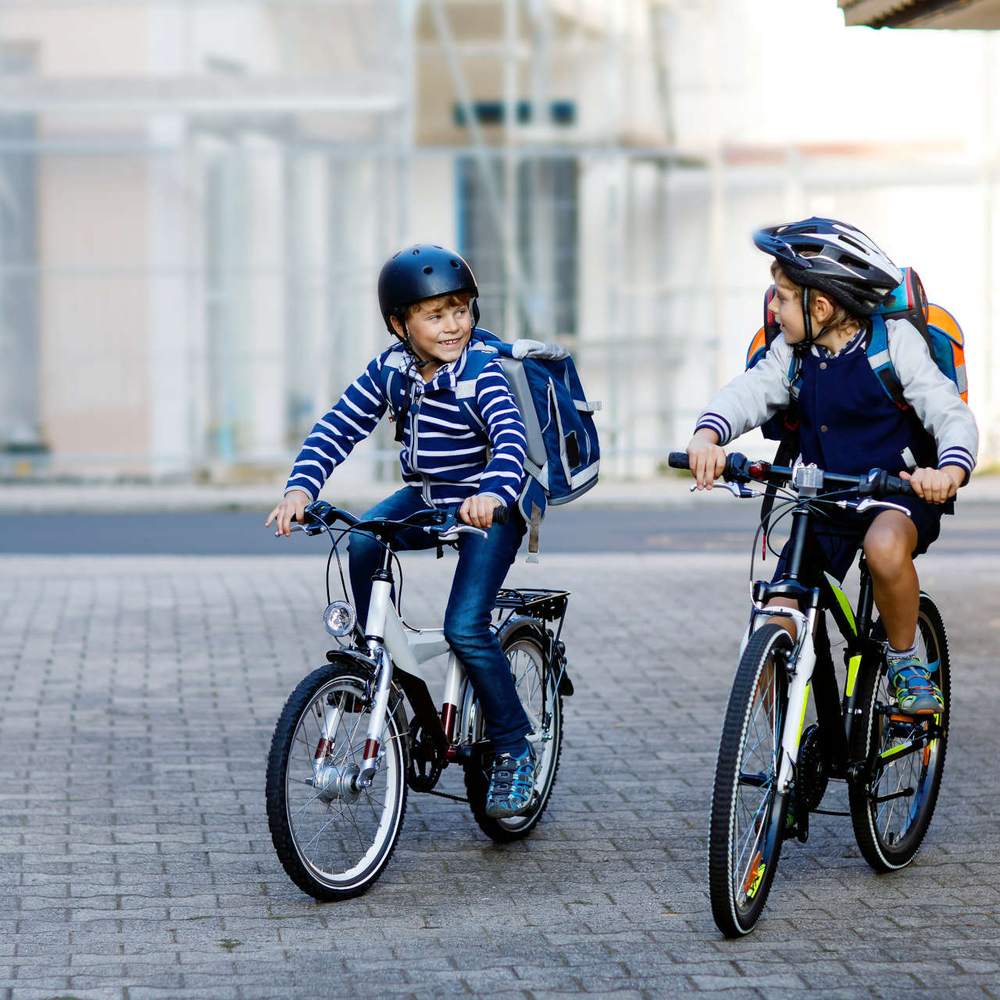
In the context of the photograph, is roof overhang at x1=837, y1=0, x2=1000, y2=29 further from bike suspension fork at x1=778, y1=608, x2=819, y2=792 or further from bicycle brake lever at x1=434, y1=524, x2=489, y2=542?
bike suspension fork at x1=778, y1=608, x2=819, y2=792

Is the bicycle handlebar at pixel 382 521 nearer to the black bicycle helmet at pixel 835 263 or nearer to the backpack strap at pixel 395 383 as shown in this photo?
the backpack strap at pixel 395 383

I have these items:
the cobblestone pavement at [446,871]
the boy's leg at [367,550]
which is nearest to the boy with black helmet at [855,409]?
the cobblestone pavement at [446,871]

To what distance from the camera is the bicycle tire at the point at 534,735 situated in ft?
17.4

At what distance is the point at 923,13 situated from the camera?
9.27m

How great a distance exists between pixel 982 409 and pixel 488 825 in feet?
56.2

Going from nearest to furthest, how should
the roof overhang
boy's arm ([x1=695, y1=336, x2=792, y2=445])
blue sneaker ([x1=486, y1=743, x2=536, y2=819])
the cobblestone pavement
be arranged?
the cobblestone pavement → boy's arm ([x1=695, y1=336, x2=792, y2=445]) → blue sneaker ([x1=486, y1=743, x2=536, y2=819]) → the roof overhang

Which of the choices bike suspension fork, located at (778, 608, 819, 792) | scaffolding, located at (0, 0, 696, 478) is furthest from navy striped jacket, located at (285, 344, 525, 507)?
scaffolding, located at (0, 0, 696, 478)

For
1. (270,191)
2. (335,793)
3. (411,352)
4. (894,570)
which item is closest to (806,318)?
(894,570)

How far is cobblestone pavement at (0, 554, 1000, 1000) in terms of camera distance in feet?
13.9

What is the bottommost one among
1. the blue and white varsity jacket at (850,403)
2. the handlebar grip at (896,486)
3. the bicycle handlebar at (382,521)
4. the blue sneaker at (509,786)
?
the blue sneaker at (509,786)

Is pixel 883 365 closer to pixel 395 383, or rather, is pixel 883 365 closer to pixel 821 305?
pixel 821 305

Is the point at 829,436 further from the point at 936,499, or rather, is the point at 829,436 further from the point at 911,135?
the point at 911,135

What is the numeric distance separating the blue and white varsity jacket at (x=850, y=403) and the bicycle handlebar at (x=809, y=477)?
16 centimetres

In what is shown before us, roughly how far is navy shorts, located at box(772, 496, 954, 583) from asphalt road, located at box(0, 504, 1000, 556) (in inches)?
350
